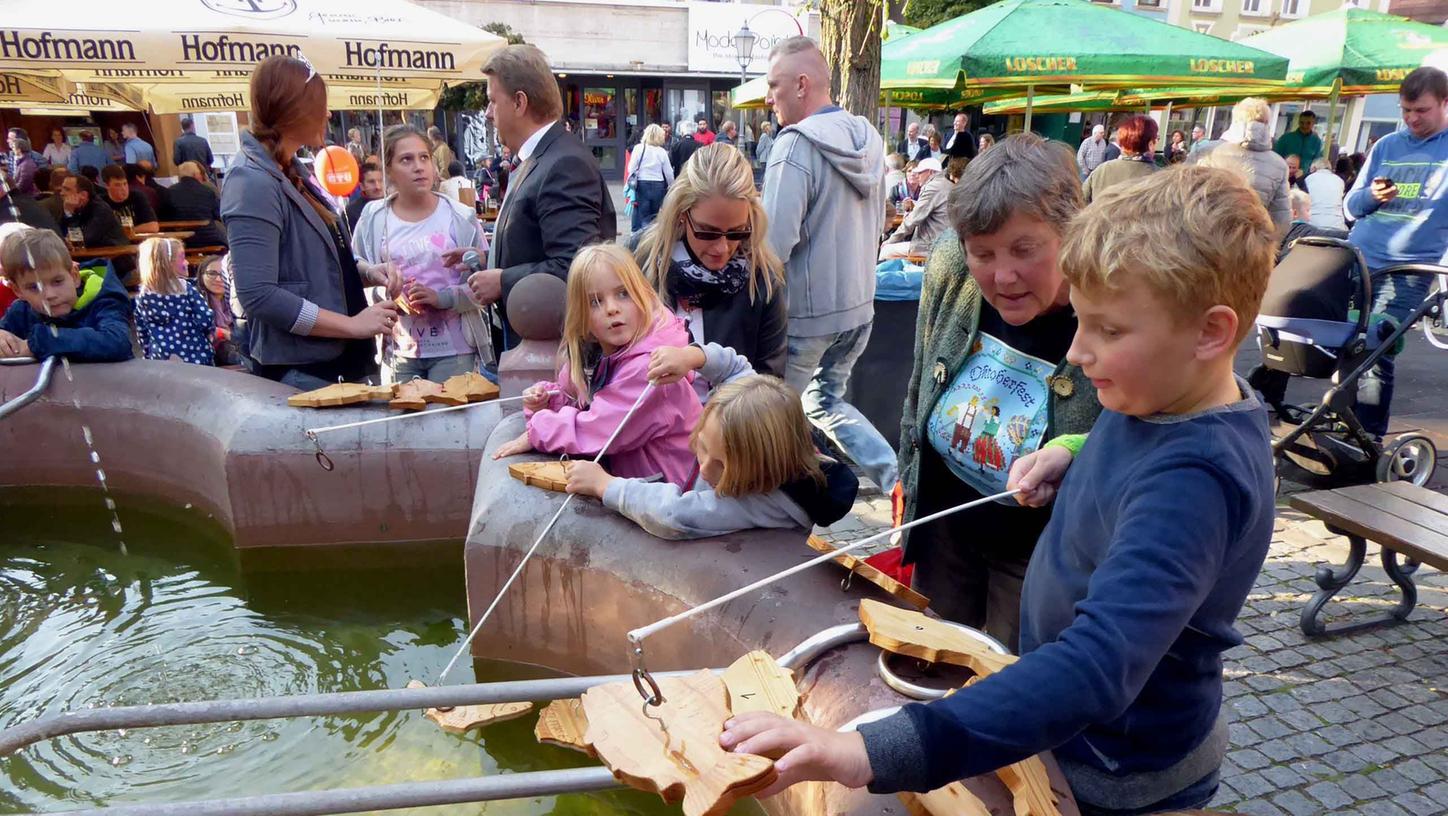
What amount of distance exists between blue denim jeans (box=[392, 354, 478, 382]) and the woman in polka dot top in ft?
5.77

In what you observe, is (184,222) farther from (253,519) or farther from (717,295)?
(717,295)

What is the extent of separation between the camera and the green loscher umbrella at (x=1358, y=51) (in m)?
10.7

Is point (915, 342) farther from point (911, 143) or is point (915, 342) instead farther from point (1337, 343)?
point (911, 143)

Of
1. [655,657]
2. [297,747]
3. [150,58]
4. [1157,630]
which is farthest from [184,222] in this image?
[1157,630]

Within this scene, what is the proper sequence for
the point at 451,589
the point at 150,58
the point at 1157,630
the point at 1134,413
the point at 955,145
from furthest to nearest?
the point at 955,145 → the point at 150,58 → the point at 451,589 → the point at 1134,413 → the point at 1157,630

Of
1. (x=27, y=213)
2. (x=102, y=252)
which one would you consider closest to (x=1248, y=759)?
(x=102, y=252)

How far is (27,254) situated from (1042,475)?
4462 millimetres

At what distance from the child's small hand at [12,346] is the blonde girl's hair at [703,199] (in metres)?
3.09

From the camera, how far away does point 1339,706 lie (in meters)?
3.17

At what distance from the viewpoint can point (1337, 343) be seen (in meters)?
4.75

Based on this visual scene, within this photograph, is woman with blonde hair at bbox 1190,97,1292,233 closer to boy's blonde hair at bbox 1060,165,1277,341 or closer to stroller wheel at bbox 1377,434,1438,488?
stroller wheel at bbox 1377,434,1438,488

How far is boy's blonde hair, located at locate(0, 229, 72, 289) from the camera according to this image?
13.3 feet

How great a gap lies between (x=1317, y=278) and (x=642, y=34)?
89.3 feet

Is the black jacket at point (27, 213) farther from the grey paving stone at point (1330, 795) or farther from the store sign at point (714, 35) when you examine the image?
the store sign at point (714, 35)
